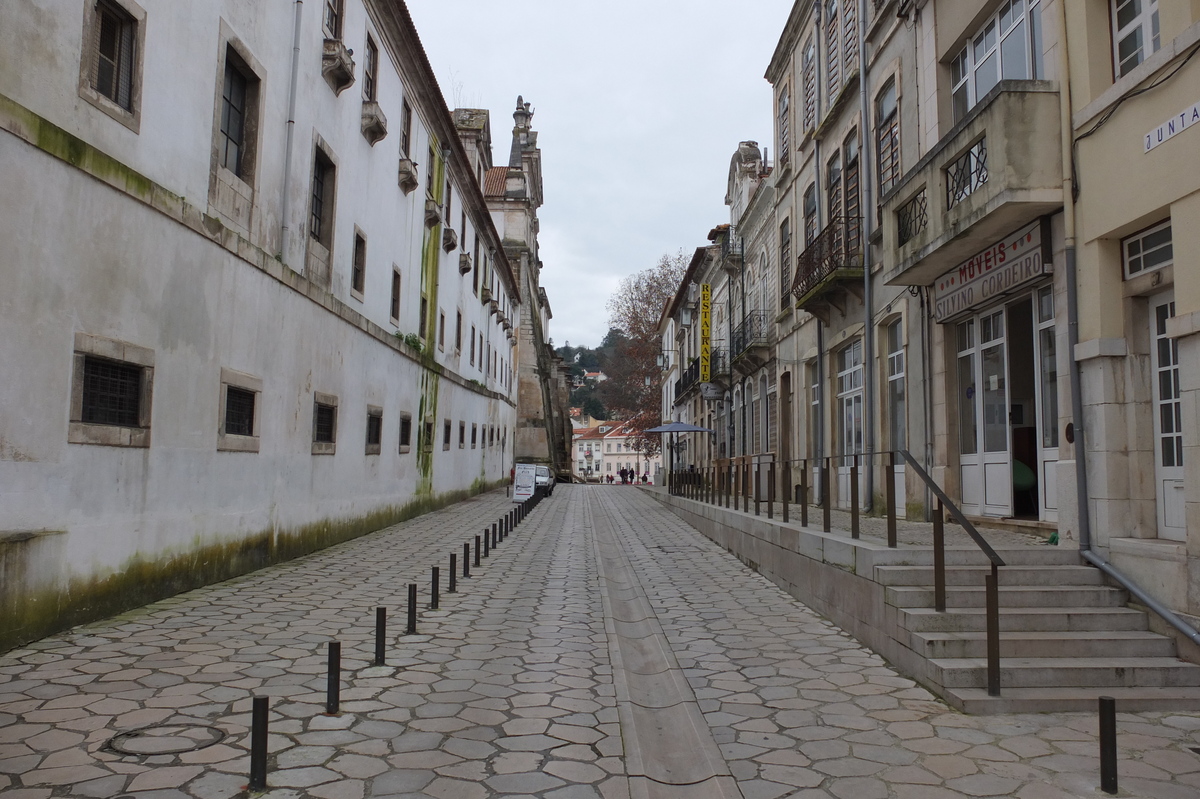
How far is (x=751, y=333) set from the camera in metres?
23.8

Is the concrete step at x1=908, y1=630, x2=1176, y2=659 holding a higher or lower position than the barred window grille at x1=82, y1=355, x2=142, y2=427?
lower

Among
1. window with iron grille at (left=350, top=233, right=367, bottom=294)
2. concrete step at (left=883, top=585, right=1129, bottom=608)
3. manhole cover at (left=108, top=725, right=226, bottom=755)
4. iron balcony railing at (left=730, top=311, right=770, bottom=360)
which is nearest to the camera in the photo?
manhole cover at (left=108, top=725, right=226, bottom=755)

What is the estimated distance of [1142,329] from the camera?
7.06 metres

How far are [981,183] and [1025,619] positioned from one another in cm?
493

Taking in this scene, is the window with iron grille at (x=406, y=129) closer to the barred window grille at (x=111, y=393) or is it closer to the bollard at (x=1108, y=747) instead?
the barred window grille at (x=111, y=393)

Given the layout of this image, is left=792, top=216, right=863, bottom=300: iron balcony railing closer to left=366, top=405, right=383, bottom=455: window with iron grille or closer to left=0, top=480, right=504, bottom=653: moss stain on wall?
left=366, top=405, right=383, bottom=455: window with iron grille

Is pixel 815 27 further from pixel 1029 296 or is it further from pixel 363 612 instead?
pixel 363 612

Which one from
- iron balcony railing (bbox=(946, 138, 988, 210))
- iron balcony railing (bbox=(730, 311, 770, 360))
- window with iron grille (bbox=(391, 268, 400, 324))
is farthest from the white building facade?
iron balcony railing (bbox=(730, 311, 770, 360))

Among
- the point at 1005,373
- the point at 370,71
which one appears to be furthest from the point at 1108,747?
the point at 370,71

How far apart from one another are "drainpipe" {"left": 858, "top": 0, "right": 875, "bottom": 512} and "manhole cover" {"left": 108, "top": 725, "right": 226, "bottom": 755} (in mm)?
10900

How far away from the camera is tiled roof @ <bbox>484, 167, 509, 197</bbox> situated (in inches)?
1806

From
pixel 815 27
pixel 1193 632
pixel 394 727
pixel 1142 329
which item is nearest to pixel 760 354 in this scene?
pixel 815 27

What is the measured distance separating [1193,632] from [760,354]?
1679 cm

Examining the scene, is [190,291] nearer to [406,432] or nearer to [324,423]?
[324,423]
